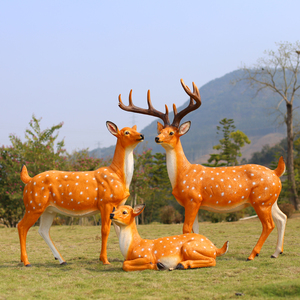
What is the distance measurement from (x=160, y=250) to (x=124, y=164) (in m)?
1.82

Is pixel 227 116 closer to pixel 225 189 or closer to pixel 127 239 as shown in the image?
pixel 225 189

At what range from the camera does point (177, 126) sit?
6961 mm

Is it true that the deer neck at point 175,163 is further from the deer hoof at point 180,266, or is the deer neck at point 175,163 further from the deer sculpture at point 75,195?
the deer hoof at point 180,266

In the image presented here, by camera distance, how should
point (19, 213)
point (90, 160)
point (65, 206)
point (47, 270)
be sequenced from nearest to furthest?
point (47, 270) → point (65, 206) → point (19, 213) → point (90, 160)

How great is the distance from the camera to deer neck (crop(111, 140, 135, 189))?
6.73m

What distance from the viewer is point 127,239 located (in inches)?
227

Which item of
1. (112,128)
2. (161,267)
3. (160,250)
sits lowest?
(161,267)

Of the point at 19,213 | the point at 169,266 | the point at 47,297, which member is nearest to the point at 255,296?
the point at 169,266

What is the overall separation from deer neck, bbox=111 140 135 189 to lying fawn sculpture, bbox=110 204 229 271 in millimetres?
1019

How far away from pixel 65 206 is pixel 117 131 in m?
1.64

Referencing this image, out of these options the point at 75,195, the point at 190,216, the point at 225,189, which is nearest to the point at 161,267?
the point at 190,216

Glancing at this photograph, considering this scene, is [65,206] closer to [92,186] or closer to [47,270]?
[92,186]

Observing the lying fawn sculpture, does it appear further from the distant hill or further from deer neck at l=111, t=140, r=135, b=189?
the distant hill

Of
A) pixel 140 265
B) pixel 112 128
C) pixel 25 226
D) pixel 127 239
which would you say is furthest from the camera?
pixel 112 128
